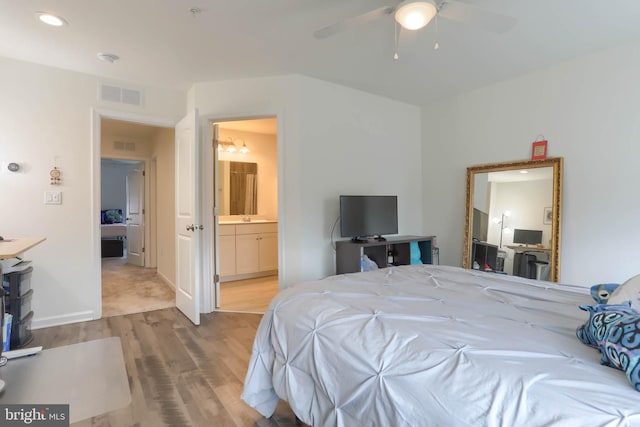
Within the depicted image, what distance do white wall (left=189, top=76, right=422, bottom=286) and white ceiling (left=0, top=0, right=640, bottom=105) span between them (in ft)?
0.55

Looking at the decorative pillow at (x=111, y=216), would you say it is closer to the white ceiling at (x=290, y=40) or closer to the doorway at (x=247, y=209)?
the doorway at (x=247, y=209)

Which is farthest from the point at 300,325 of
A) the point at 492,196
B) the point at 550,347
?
the point at 492,196

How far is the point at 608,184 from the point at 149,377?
12.5ft

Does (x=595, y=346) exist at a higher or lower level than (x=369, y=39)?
lower

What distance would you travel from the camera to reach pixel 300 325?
1359mm

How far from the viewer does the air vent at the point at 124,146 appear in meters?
5.54

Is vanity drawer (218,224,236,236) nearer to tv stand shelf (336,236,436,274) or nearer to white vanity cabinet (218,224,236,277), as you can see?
white vanity cabinet (218,224,236,277)

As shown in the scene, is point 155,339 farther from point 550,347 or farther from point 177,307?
point 550,347

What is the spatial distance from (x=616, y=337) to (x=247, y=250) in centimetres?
452

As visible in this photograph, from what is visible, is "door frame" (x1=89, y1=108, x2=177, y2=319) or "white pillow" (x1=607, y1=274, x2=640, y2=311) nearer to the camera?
"white pillow" (x1=607, y1=274, x2=640, y2=311)

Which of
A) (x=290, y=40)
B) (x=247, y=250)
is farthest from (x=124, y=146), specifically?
(x=290, y=40)

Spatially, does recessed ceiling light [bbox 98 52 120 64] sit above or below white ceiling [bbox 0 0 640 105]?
below

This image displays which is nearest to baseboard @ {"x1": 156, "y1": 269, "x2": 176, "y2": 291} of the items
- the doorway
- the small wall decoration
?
the doorway

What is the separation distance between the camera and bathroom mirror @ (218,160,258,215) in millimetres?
5379
